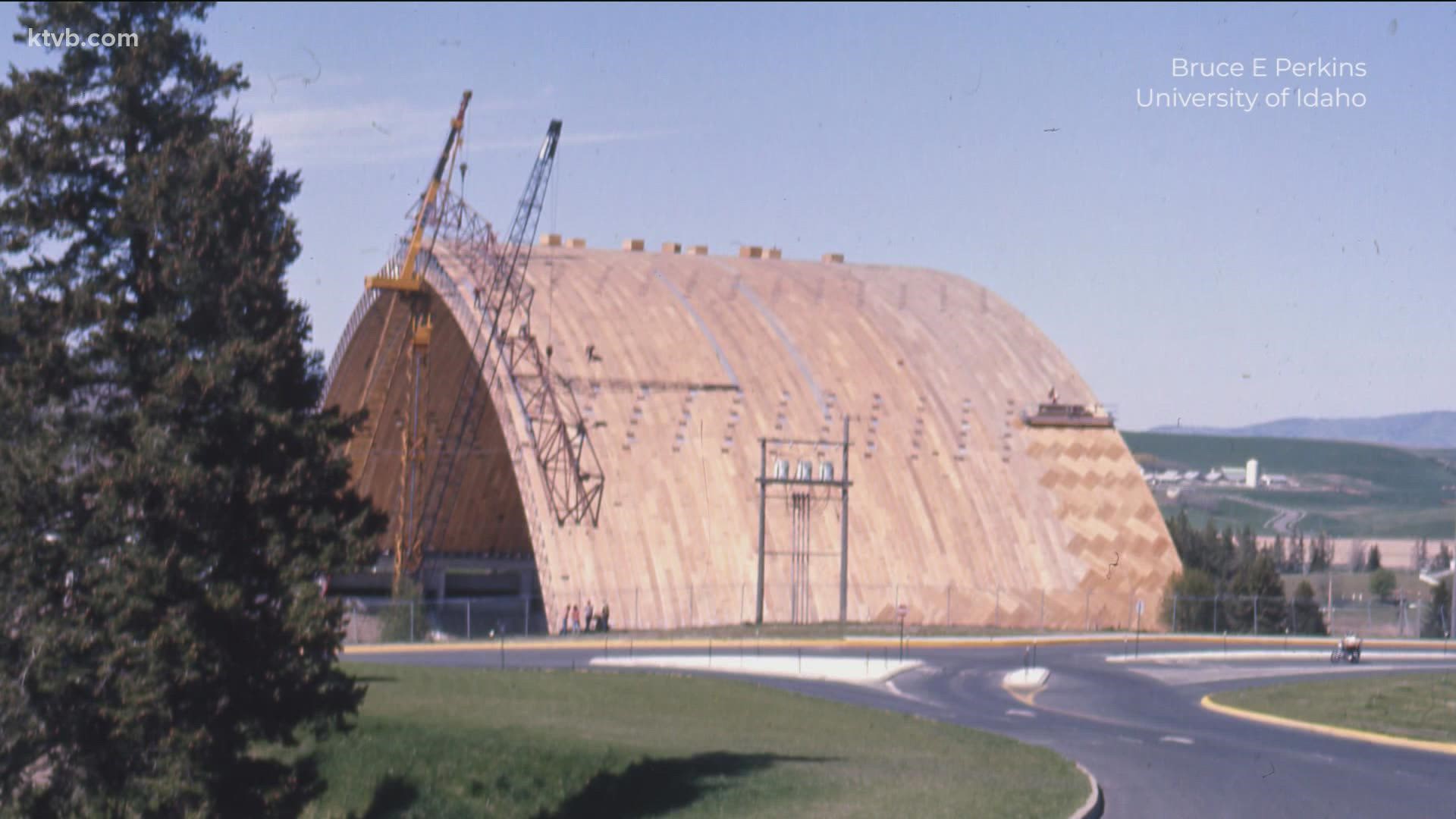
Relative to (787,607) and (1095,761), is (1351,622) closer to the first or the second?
(787,607)

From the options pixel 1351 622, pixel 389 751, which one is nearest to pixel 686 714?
pixel 389 751

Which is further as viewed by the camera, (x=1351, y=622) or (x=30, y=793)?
(x=1351, y=622)

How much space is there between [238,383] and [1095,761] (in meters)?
14.6

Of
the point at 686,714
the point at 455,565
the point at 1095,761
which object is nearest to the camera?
the point at 1095,761

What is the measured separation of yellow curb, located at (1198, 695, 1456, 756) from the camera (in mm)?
28797

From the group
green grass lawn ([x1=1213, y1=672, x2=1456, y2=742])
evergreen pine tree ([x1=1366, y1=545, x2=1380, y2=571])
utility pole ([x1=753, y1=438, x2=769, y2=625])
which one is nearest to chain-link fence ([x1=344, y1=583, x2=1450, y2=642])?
utility pole ([x1=753, y1=438, x2=769, y2=625])

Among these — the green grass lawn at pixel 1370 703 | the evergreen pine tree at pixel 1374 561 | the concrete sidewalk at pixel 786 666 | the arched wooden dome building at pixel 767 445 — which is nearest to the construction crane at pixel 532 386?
the arched wooden dome building at pixel 767 445

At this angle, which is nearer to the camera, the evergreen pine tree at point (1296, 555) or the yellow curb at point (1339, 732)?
the yellow curb at point (1339, 732)

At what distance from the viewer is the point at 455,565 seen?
8369 centimetres

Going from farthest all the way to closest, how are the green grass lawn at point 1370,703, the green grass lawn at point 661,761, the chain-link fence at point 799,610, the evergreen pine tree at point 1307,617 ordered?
the evergreen pine tree at point 1307,617 → the chain-link fence at point 799,610 → the green grass lawn at point 1370,703 → the green grass lawn at point 661,761

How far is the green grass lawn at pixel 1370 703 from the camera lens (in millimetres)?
31719

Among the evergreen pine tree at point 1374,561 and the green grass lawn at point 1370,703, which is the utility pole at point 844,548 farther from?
the evergreen pine tree at point 1374,561

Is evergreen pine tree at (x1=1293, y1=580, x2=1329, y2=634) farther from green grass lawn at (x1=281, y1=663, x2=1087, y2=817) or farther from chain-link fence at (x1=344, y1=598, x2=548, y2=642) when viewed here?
green grass lawn at (x1=281, y1=663, x2=1087, y2=817)

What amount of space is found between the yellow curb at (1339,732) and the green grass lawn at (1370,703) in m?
0.33
